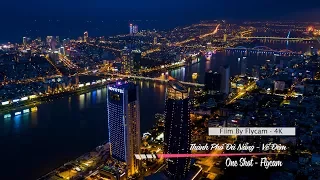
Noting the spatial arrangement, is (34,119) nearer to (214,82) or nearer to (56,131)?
(56,131)

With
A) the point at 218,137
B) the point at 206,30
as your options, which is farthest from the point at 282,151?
the point at 206,30

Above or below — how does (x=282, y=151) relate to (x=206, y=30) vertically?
below

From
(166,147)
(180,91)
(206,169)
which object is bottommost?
(206,169)

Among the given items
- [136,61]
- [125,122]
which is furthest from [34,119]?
[136,61]

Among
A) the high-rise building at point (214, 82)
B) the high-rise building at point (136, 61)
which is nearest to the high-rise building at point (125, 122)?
the high-rise building at point (214, 82)

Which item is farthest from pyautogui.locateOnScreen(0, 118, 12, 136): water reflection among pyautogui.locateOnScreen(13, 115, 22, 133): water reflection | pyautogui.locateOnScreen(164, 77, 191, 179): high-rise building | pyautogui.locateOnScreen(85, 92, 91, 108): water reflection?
pyautogui.locateOnScreen(164, 77, 191, 179): high-rise building

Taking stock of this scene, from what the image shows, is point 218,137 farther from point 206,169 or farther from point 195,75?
point 195,75

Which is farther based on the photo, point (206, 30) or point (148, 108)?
point (206, 30)

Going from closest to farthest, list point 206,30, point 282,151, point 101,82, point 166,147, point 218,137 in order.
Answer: point 166,147
point 282,151
point 218,137
point 101,82
point 206,30
